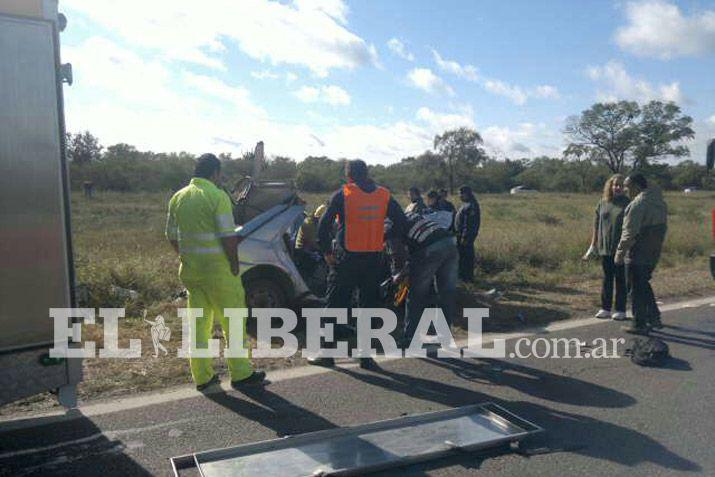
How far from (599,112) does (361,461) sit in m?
67.8

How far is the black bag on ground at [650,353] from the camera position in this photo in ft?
19.4

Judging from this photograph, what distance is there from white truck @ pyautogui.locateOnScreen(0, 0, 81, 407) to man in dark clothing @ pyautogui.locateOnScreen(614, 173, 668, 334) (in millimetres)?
5816

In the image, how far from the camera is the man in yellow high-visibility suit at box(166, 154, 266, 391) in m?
4.93

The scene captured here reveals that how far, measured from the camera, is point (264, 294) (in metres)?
7.01

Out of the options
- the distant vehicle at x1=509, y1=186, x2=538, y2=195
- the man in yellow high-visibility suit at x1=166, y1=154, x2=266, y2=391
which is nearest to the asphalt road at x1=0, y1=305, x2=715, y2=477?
the man in yellow high-visibility suit at x1=166, y1=154, x2=266, y2=391

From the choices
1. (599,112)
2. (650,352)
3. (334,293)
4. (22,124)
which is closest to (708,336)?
(650,352)

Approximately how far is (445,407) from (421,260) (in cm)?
164

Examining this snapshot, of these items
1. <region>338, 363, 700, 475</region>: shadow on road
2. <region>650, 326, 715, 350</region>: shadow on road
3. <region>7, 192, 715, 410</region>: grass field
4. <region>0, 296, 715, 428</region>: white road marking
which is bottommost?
<region>338, 363, 700, 475</region>: shadow on road

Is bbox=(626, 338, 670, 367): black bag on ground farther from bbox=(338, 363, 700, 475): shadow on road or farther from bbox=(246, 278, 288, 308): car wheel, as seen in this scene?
bbox=(246, 278, 288, 308): car wheel

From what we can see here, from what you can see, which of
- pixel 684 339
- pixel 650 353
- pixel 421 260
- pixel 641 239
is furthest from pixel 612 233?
pixel 421 260

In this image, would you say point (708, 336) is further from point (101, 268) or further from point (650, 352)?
point (101, 268)

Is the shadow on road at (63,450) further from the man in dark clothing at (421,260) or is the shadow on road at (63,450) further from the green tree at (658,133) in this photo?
the green tree at (658,133)

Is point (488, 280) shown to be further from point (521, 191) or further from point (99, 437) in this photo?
point (521, 191)

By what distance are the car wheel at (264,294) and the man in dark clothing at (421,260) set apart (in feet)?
5.15
